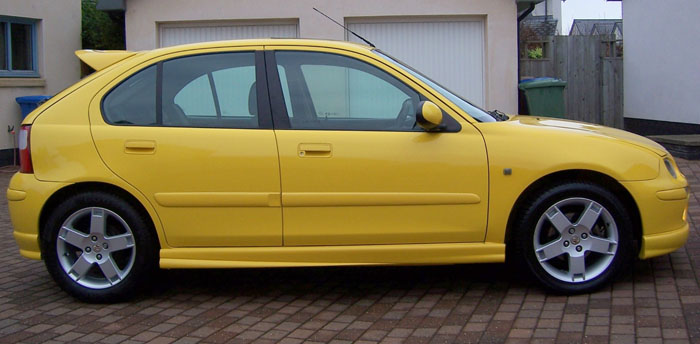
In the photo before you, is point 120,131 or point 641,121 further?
point 641,121

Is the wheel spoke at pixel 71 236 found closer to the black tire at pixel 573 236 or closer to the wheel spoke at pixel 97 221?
the wheel spoke at pixel 97 221

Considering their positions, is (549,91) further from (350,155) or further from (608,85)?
(350,155)

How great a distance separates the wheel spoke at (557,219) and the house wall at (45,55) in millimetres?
10793

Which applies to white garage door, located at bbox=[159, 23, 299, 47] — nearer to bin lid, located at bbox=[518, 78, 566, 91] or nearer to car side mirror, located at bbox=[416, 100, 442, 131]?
bin lid, located at bbox=[518, 78, 566, 91]

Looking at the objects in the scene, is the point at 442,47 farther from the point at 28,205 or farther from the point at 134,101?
the point at 28,205

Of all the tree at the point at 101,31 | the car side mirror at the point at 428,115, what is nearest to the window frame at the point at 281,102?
the car side mirror at the point at 428,115

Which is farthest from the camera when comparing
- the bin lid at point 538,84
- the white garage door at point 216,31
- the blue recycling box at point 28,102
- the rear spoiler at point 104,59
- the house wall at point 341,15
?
the blue recycling box at point 28,102

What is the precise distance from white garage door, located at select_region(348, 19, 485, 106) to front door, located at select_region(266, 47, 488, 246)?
24.8 feet

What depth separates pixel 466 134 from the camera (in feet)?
Result: 17.4

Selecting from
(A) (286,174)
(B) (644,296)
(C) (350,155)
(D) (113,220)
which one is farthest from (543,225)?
(D) (113,220)

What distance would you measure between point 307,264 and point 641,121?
11.9 meters

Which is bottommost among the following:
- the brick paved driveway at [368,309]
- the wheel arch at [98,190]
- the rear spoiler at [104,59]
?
the brick paved driveway at [368,309]

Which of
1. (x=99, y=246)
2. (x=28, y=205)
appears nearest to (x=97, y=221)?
(x=99, y=246)

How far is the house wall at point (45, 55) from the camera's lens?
1364 cm
